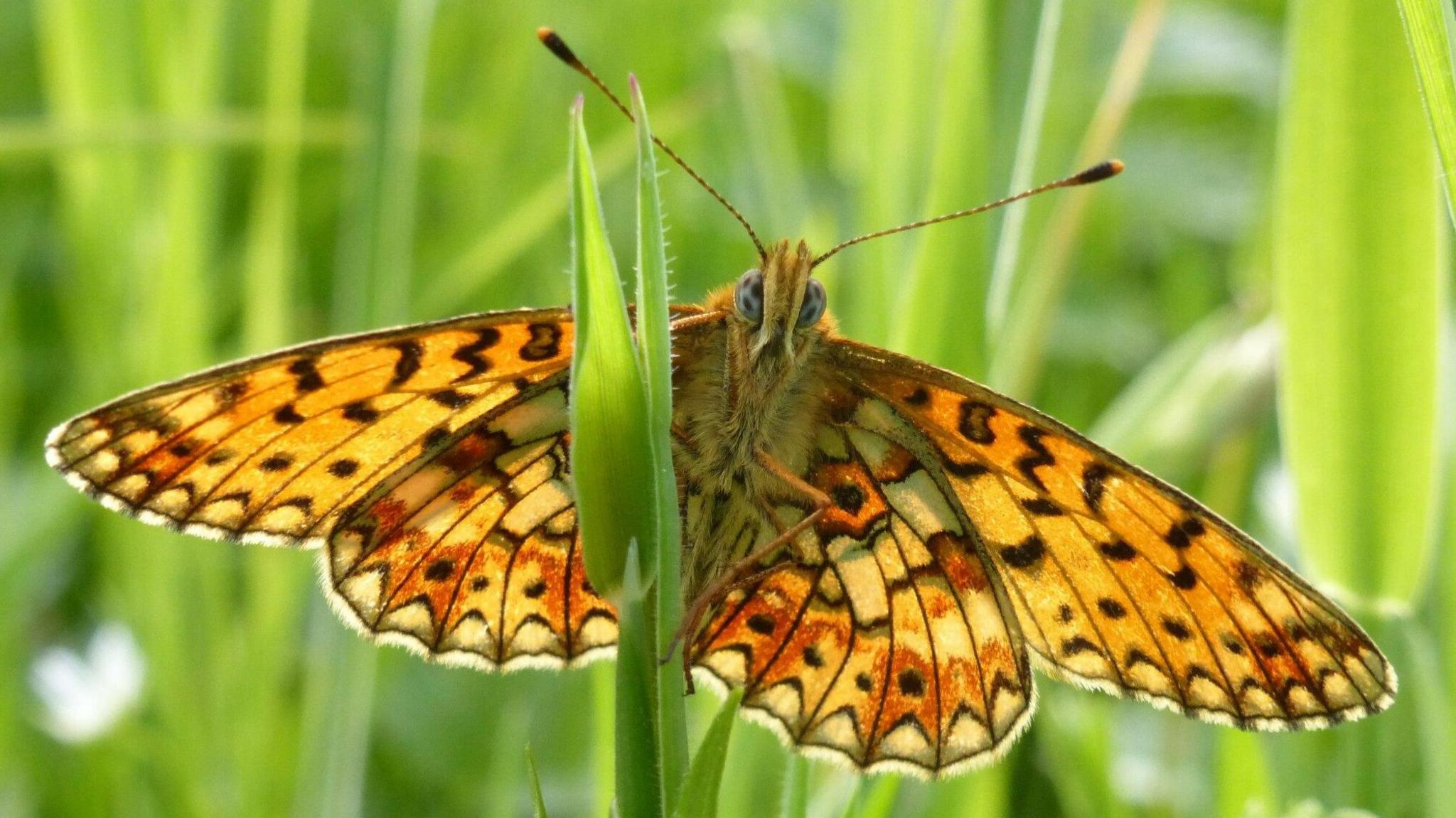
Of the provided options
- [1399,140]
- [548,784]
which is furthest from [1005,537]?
[548,784]

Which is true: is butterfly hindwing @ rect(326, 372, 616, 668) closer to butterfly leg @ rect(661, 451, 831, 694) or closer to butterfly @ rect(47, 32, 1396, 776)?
butterfly @ rect(47, 32, 1396, 776)

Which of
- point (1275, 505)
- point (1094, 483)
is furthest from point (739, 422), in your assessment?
point (1275, 505)

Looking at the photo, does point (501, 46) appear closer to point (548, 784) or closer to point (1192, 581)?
point (548, 784)

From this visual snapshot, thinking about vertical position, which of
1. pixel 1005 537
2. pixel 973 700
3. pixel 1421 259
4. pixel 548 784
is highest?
pixel 1421 259

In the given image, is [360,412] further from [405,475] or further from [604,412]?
[604,412]

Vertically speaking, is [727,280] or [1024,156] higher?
[1024,156]

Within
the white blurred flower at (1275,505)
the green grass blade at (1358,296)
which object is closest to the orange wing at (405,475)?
the green grass blade at (1358,296)
